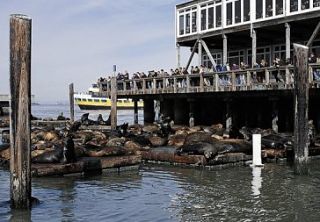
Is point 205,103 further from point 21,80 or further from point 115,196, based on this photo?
point 21,80

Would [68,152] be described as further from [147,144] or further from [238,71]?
[238,71]

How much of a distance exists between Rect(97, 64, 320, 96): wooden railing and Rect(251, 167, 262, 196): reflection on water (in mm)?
6184

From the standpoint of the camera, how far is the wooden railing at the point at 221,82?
23.7 metres

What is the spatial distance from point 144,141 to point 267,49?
1642 centimetres

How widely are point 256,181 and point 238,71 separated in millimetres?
10739

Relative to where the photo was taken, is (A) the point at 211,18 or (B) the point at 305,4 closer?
(B) the point at 305,4

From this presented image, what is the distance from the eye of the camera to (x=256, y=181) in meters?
16.1

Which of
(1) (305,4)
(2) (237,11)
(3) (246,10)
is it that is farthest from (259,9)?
(1) (305,4)

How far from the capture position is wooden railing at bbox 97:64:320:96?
23.7 meters

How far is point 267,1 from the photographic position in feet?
104

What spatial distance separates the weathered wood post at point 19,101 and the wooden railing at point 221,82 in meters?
14.5

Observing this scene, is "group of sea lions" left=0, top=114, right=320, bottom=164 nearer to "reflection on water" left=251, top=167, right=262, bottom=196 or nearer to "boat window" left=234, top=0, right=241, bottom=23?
"reflection on water" left=251, top=167, right=262, bottom=196

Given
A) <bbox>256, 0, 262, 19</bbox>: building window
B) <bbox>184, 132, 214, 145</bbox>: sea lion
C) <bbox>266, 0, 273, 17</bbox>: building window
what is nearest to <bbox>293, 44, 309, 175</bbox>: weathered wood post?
<bbox>184, 132, 214, 145</bbox>: sea lion

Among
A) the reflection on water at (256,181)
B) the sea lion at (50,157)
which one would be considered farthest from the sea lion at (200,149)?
the sea lion at (50,157)
